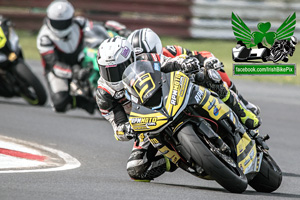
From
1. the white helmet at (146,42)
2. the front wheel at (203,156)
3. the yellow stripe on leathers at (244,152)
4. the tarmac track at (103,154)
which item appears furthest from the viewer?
the white helmet at (146,42)

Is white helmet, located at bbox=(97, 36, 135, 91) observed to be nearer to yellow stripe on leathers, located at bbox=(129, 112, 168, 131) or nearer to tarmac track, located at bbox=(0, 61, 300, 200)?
yellow stripe on leathers, located at bbox=(129, 112, 168, 131)

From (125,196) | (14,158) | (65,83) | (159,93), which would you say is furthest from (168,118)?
(65,83)

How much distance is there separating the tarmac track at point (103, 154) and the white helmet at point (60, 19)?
54.6 inches

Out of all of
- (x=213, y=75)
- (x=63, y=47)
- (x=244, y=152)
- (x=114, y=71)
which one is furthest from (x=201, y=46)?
(x=244, y=152)

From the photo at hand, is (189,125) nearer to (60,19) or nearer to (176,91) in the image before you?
(176,91)

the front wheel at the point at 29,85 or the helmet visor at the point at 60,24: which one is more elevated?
the helmet visor at the point at 60,24

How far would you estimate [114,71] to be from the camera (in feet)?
22.0

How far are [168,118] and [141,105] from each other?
1.15ft

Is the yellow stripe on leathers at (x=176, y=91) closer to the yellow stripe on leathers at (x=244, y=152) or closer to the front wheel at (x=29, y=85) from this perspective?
the yellow stripe on leathers at (x=244, y=152)

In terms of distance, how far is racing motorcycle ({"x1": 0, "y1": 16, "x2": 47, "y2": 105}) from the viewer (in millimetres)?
11898

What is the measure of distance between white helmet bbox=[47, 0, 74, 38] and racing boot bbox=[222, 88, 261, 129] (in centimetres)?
572

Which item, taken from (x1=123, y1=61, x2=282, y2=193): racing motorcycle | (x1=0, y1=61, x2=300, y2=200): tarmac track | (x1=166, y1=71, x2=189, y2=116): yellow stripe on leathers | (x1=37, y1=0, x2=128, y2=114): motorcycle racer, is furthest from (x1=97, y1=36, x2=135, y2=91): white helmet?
(x1=37, y1=0, x2=128, y2=114): motorcycle racer

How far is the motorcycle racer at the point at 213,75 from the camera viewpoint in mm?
6453
